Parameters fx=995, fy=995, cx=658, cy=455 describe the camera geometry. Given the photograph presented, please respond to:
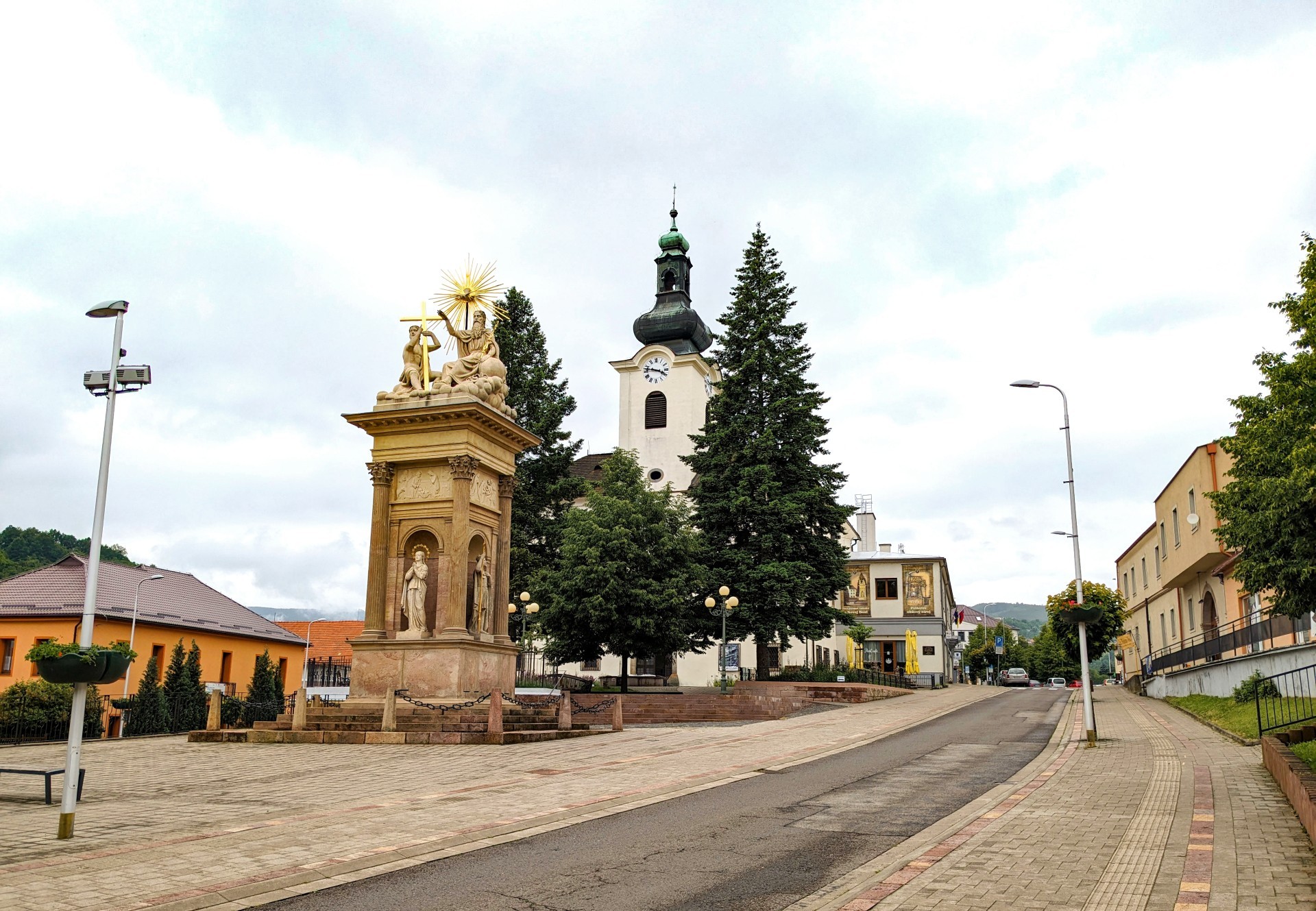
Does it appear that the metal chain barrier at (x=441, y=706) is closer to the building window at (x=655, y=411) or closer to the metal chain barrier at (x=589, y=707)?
the metal chain barrier at (x=589, y=707)

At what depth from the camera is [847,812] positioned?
11.4 m

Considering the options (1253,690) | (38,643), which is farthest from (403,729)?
(1253,690)

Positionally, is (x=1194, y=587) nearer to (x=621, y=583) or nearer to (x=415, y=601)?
(x=621, y=583)

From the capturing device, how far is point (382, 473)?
79.8 feet

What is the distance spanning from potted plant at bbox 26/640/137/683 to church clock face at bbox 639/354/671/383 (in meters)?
51.7

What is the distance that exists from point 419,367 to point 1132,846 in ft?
67.0

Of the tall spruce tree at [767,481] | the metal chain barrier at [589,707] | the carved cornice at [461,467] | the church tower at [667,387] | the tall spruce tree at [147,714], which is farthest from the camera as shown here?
the church tower at [667,387]

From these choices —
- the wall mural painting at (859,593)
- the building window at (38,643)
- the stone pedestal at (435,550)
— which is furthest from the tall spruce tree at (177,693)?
the wall mural painting at (859,593)

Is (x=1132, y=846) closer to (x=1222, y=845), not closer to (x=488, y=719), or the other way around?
(x=1222, y=845)

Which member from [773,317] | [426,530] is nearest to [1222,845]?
[426,530]

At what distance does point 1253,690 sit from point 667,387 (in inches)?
1600

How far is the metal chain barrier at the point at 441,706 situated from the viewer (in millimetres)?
20719

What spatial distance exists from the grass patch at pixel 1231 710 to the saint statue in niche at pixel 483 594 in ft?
52.3

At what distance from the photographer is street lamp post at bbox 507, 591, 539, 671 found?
1307 inches
